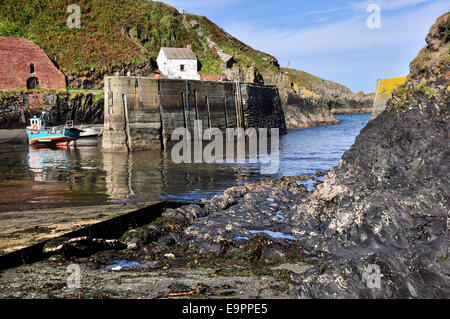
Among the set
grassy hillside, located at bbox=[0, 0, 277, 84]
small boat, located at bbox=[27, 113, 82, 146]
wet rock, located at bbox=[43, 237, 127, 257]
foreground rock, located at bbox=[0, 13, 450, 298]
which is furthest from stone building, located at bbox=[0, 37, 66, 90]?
wet rock, located at bbox=[43, 237, 127, 257]

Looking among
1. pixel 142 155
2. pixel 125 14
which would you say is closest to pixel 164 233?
pixel 142 155

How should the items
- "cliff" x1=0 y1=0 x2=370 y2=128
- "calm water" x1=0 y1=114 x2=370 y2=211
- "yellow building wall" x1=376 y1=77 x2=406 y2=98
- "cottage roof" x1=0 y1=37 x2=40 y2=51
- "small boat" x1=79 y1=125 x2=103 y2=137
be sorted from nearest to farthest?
"yellow building wall" x1=376 y1=77 x2=406 y2=98
"calm water" x1=0 y1=114 x2=370 y2=211
"small boat" x1=79 y1=125 x2=103 y2=137
"cottage roof" x1=0 y1=37 x2=40 y2=51
"cliff" x1=0 y1=0 x2=370 y2=128

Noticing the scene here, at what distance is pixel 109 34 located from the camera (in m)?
67.5

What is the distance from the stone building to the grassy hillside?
350cm

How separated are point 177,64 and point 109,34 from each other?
49.5ft

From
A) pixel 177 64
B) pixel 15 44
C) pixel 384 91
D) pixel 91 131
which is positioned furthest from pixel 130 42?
pixel 384 91

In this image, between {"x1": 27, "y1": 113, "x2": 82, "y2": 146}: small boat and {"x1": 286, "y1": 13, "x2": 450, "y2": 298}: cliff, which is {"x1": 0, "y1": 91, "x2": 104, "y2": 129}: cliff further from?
{"x1": 286, "y1": 13, "x2": 450, "y2": 298}: cliff

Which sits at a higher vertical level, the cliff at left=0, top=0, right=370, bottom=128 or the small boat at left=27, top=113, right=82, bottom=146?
the cliff at left=0, top=0, right=370, bottom=128

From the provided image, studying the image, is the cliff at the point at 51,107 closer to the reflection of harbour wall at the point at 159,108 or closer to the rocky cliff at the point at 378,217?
the reflection of harbour wall at the point at 159,108

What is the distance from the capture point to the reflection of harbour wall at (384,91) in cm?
1048

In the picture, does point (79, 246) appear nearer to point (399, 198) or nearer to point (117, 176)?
point (399, 198)

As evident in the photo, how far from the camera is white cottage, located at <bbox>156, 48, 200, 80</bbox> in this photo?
62.2 m

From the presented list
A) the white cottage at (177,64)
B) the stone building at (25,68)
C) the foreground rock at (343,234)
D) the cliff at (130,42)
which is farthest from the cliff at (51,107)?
the foreground rock at (343,234)

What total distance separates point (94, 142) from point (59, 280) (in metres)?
40.9
